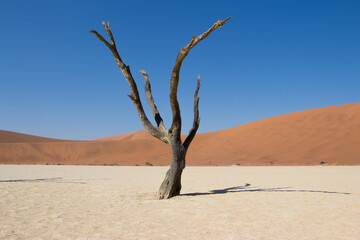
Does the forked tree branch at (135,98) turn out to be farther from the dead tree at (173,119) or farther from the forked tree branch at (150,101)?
the forked tree branch at (150,101)

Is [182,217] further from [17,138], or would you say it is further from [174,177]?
[17,138]

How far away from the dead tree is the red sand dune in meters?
Answer: 19.4

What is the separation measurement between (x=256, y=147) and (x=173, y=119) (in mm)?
27392

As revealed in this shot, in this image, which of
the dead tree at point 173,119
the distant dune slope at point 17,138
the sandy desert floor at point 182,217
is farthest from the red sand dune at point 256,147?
the distant dune slope at point 17,138

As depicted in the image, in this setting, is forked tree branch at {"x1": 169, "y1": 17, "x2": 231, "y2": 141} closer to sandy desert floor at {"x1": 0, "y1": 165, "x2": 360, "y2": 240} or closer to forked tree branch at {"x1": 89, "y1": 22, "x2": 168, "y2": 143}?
forked tree branch at {"x1": 89, "y1": 22, "x2": 168, "y2": 143}

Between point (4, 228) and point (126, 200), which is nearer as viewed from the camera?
point (4, 228)

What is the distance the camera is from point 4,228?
4.37 meters

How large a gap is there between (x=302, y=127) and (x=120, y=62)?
33174mm

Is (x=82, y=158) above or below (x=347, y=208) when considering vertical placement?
above

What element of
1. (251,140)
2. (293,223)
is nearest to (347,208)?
(293,223)

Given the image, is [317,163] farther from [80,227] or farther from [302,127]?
[80,227]

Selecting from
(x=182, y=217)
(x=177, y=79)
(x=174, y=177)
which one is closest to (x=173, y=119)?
(x=177, y=79)

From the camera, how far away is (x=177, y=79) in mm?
7633

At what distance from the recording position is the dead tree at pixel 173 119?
300 inches
